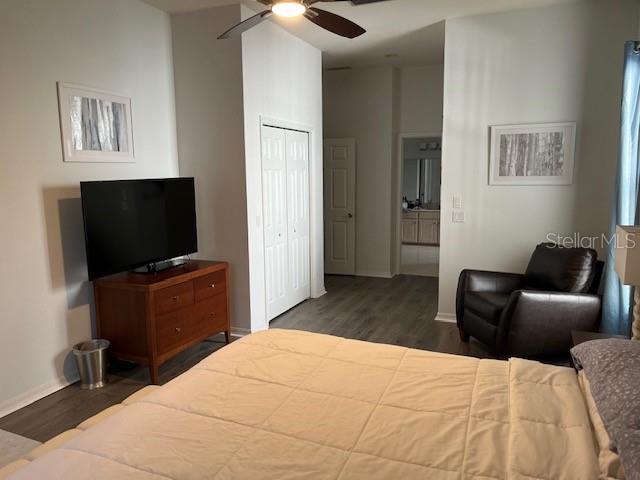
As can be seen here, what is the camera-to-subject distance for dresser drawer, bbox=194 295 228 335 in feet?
12.5

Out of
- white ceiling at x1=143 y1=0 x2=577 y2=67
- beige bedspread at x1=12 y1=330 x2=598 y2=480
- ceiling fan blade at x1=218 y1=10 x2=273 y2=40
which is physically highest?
white ceiling at x1=143 y1=0 x2=577 y2=67

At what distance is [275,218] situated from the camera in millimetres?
4770

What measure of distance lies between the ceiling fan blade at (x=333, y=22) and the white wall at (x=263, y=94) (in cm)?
141

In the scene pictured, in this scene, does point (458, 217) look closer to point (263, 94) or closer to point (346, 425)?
point (263, 94)

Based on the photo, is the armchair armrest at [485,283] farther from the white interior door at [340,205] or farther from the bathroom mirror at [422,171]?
the bathroom mirror at [422,171]

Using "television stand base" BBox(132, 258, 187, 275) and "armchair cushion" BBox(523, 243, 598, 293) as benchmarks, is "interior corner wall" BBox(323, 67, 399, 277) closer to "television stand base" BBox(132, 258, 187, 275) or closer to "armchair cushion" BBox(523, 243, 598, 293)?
"armchair cushion" BBox(523, 243, 598, 293)

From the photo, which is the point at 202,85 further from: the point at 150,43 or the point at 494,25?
the point at 494,25

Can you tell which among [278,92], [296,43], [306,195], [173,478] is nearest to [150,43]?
[278,92]

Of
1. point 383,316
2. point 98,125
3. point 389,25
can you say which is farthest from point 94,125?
point 383,316

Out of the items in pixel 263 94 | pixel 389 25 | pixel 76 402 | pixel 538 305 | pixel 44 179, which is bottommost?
pixel 76 402

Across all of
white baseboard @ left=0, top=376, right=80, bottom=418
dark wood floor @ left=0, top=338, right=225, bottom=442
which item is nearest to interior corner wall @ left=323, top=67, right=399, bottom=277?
dark wood floor @ left=0, top=338, right=225, bottom=442

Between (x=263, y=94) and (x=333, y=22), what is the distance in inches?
67.3

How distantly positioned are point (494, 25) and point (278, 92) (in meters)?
2.10

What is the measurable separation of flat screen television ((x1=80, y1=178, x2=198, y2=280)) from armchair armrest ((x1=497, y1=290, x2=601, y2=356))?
2709mm
